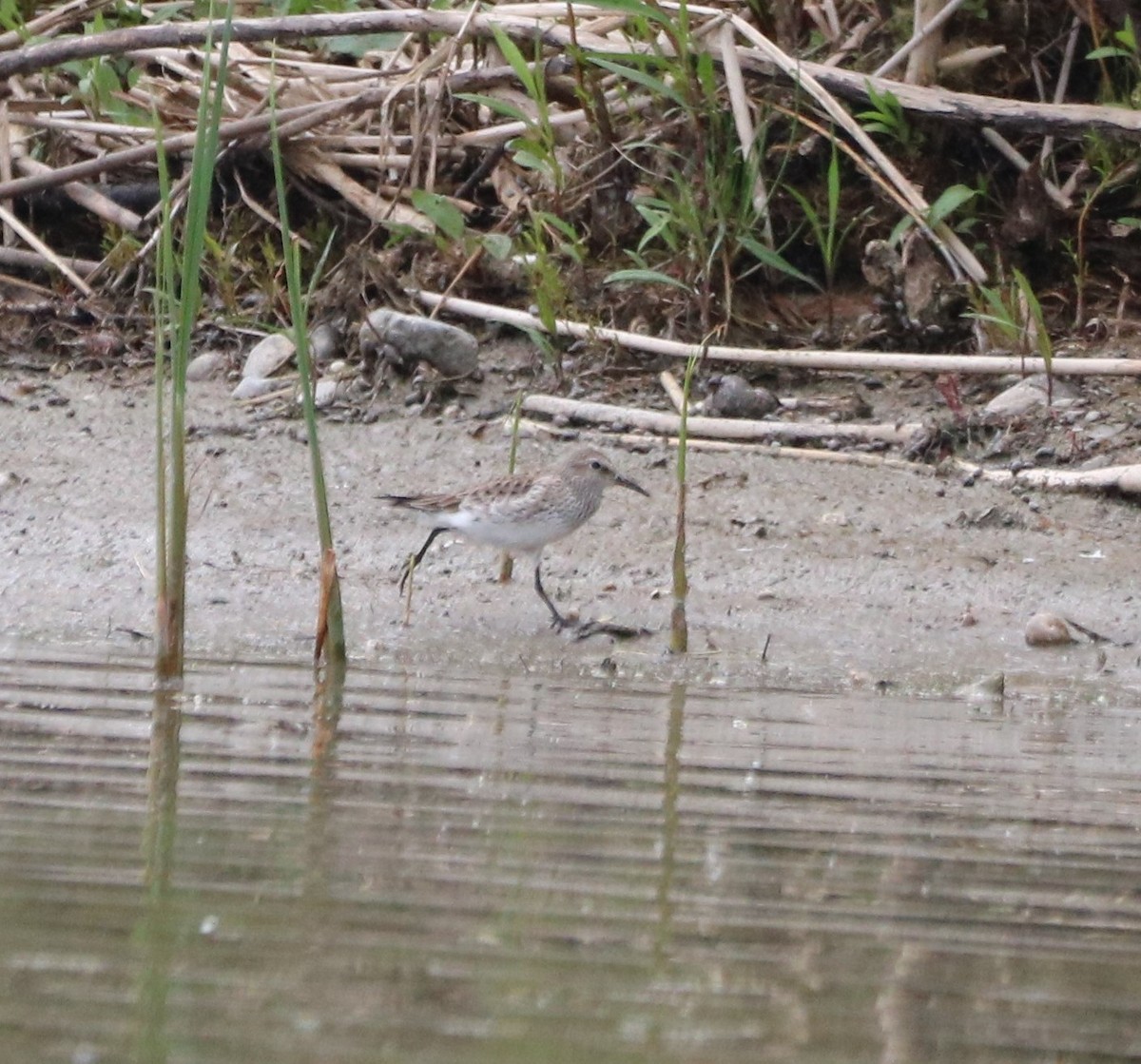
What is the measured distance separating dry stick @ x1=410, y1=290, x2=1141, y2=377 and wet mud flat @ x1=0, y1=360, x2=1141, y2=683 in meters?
0.45

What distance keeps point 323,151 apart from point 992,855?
6227 millimetres

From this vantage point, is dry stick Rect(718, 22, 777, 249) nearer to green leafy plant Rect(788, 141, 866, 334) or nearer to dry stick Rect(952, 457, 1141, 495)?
green leafy plant Rect(788, 141, 866, 334)

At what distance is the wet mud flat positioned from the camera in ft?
20.7

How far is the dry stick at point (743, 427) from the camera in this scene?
7609mm

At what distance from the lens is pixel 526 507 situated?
21.7ft

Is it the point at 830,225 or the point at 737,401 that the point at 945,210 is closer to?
the point at 830,225

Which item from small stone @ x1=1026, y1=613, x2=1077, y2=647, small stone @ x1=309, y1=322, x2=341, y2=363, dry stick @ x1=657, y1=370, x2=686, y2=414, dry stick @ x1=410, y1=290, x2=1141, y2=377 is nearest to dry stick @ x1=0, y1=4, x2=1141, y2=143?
dry stick @ x1=410, y1=290, x2=1141, y2=377

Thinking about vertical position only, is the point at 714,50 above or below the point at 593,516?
above

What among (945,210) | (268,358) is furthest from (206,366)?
(945,210)

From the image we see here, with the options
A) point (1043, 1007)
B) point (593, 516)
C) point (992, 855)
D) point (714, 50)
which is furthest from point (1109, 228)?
point (1043, 1007)

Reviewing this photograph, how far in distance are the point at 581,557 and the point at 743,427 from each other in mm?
769

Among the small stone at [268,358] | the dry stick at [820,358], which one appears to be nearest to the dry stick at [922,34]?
the dry stick at [820,358]

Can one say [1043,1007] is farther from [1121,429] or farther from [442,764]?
[1121,429]

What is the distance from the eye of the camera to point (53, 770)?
4.02 metres
